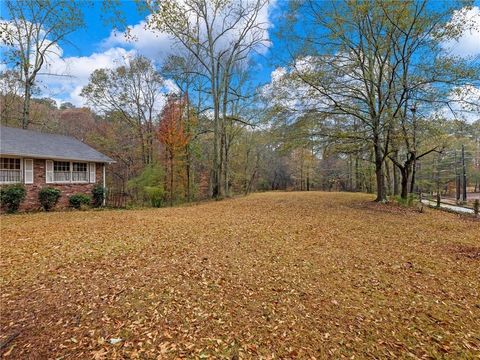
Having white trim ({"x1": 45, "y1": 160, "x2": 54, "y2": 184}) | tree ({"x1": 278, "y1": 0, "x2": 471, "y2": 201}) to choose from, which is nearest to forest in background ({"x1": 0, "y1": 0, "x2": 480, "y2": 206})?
tree ({"x1": 278, "y1": 0, "x2": 471, "y2": 201})

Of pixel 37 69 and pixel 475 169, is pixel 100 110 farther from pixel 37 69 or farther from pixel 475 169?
pixel 475 169

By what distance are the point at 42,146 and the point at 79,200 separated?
10.4 feet

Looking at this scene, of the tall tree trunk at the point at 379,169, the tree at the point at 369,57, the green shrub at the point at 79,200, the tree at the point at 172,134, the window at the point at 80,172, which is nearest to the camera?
the tree at the point at 369,57

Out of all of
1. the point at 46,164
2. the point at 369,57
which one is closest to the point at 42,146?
the point at 46,164

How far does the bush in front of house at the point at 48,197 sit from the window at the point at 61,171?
0.92 metres

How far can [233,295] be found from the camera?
10.4 ft

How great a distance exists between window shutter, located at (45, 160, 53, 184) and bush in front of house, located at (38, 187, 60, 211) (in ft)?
2.01

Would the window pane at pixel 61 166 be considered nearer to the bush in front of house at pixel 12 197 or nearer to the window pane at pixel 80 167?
the window pane at pixel 80 167

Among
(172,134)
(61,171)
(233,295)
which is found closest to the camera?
(233,295)

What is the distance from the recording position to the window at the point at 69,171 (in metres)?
11.5

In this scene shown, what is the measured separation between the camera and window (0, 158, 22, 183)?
9844 millimetres

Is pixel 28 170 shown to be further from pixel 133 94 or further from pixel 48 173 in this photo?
pixel 133 94

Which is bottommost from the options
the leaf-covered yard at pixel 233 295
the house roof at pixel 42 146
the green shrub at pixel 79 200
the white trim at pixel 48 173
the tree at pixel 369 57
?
the leaf-covered yard at pixel 233 295

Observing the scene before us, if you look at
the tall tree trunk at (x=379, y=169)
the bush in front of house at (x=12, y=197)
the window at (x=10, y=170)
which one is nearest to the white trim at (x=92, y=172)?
the window at (x=10, y=170)
